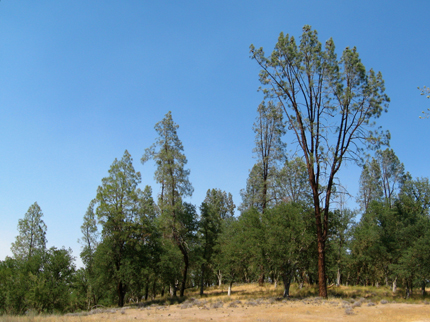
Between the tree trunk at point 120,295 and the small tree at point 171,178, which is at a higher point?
the small tree at point 171,178

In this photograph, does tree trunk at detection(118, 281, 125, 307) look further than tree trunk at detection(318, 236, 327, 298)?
Yes

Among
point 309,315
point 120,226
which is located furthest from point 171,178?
point 309,315

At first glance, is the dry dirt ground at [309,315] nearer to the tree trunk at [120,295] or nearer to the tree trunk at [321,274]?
the tree trunk at [321,274]

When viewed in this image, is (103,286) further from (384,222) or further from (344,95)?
(384,222)

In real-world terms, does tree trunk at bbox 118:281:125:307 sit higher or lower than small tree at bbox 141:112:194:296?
lower

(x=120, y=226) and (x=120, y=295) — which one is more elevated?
(x=120, y=226)

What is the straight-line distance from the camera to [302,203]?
27.8 metres

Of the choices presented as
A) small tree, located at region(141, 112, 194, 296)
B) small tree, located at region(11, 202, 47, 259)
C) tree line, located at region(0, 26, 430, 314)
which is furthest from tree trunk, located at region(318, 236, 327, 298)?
small tree, located at region(11, 202, 47, 259)

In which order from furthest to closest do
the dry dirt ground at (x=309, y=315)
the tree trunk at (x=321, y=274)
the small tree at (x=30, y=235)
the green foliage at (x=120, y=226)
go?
the small tree at (x=30, y=235) → the green foliage at (x=120, y=226) → the tree trunk at (x=321, y=274) → the dry dirt ground at (x=309, y=315)

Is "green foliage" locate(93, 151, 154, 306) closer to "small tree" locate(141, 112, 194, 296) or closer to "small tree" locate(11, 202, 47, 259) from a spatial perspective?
"small tree" locate(141, 112, 194, 296)

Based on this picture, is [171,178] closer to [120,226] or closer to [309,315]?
[120,226]

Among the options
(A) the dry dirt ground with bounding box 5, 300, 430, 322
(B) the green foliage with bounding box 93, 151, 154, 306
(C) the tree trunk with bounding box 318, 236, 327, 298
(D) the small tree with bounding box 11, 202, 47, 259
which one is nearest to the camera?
(A) the dry dirt ground with bounding box 5, 300, 430, 322

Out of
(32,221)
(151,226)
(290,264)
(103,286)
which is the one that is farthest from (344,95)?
(32,221)

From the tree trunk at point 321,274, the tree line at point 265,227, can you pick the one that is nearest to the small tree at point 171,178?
the tree line at point 265,227
